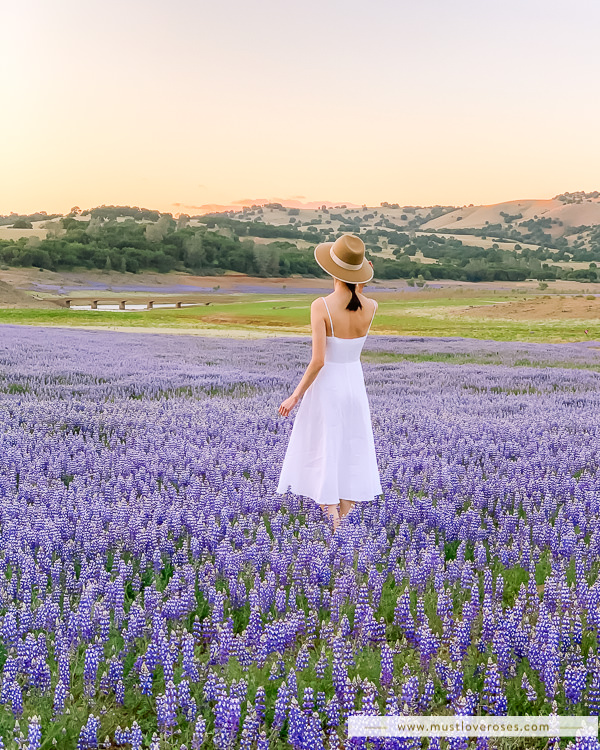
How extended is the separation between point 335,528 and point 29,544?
2.22 metres

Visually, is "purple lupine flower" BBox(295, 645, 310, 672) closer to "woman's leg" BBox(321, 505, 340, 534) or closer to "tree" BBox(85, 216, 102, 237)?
"woman's leg" BBox(321, 505, 340, 534)

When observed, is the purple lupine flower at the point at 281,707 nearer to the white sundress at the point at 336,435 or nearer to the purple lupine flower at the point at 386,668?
the purple lupine flower at the point at 386,668

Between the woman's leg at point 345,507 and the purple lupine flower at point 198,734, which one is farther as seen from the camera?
the woman's leg at point 345,507

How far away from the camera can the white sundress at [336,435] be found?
5.66m

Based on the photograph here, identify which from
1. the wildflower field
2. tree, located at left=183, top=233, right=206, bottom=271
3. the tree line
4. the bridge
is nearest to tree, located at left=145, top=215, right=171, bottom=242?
the tree line

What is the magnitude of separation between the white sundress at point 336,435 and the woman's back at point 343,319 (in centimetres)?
4

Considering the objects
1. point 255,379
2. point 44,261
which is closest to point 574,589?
point 255,379

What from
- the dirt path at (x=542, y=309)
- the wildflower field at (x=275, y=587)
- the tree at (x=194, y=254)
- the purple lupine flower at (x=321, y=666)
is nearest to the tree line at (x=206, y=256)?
the tree at (x=194, y=254)

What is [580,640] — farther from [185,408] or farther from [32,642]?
[185,408]

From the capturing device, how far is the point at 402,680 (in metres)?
3.42

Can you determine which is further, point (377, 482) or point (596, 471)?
point (596, 471)

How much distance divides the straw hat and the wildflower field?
1.90 metres

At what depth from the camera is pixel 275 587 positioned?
436 centimetres

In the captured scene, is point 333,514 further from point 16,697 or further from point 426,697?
point 16,697
